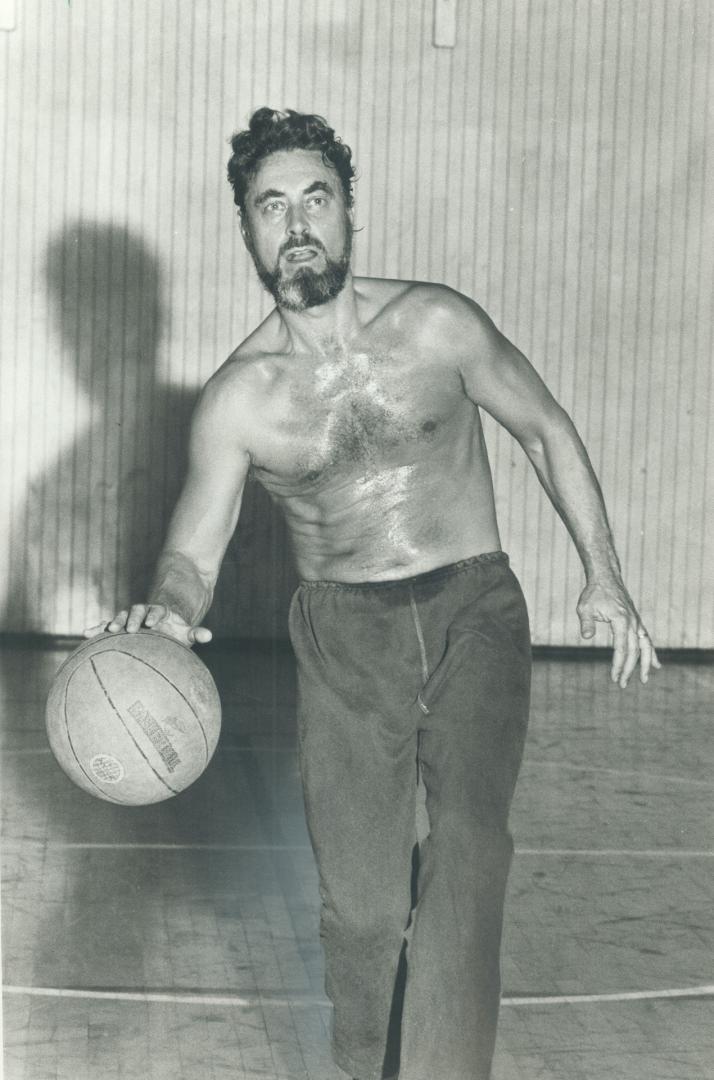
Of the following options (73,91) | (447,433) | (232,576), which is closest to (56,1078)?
(447,433)

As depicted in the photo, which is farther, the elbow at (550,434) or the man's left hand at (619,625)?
the elbow at (550,434)

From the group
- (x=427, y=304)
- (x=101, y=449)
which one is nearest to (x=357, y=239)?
(x=101, y=449)

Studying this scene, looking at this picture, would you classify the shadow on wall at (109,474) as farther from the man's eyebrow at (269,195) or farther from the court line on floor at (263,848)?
the man's eyebrow at (269,195)

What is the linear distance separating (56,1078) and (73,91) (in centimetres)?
730

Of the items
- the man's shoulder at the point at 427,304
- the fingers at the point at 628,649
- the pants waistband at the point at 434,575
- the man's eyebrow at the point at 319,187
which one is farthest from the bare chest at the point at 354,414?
the fingers at the point at 628,649

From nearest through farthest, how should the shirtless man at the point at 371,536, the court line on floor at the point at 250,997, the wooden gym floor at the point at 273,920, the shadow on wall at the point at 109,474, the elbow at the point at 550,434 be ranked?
the shirtless man at the point at 371,536, the elbow at the point at 550,434, the wooden gym floor at the point at 273,920, the court line on floor at the point at 250,997, the shadow on wall at the point at 109,474

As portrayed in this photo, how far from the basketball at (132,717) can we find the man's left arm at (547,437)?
937mm

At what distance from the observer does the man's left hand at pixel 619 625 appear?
3.69m

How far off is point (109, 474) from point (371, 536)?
6450mm

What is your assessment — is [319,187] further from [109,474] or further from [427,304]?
[109,474]

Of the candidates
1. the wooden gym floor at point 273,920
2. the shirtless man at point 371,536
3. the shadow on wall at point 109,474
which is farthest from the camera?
the shadow on wall at point 109,474

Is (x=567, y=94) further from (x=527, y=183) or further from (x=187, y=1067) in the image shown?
(x=187, y=1067)

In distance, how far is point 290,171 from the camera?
4.02 m

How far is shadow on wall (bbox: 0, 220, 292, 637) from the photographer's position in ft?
33.3
